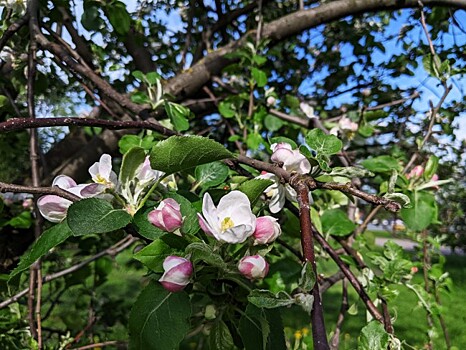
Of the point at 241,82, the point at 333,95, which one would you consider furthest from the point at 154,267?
the point at 333,95

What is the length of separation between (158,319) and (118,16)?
3.60ft

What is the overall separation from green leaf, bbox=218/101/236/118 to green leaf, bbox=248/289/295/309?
110cm

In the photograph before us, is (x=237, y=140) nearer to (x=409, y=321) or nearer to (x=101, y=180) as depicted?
(x=101, y=180)

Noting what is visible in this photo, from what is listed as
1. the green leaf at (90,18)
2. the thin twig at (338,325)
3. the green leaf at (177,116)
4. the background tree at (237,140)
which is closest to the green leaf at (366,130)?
the background tree at (237,140)

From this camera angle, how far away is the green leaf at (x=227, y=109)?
1.52 metres

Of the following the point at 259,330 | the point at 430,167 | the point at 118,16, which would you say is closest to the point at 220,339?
the point at 259,330

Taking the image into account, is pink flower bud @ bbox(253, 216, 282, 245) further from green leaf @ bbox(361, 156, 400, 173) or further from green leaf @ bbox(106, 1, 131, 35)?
green leaf @ bbox(106, 1, 131, 35)

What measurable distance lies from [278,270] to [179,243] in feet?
1.19

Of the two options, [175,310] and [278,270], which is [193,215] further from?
[278,270]

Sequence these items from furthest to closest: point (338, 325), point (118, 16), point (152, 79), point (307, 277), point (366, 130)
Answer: point (366, 130), point (118, 16), point (152, 79), point (338, 325), point (307, 277)

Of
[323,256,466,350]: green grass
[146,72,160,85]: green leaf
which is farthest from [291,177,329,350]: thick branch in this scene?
[323,256,466,350]: green grass

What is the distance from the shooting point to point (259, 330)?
60 cm

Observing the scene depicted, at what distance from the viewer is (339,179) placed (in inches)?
36.3

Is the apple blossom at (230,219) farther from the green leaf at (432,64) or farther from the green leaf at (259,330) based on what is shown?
the green leaf at (432,64)
